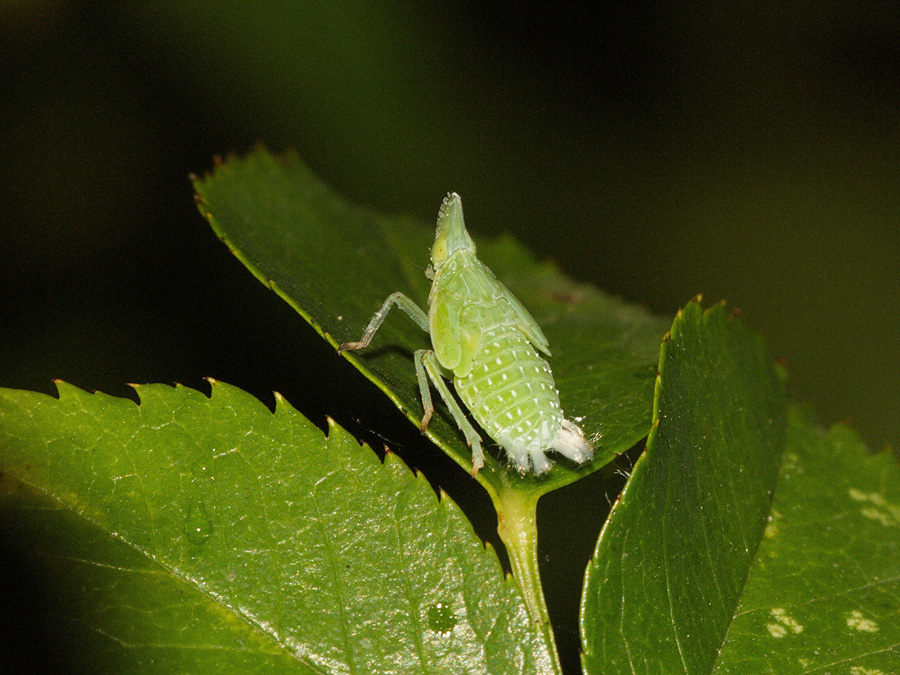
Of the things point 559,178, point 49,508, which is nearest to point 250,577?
point 49,508

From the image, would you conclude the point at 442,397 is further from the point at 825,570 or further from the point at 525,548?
the point at 825,570

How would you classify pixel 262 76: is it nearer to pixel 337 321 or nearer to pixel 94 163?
pixel 94 163

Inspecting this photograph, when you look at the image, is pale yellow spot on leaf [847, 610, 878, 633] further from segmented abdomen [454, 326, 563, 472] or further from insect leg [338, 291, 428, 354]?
insect leg [338, 291, 428, 354]

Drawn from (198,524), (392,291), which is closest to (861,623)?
(198,524)

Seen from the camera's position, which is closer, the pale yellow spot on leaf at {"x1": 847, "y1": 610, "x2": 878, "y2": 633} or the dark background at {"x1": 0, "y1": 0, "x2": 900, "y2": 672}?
the pale yellow spot on leaf at {"x1": 847, "y1": 610, "x2": 878, "y2": 633}

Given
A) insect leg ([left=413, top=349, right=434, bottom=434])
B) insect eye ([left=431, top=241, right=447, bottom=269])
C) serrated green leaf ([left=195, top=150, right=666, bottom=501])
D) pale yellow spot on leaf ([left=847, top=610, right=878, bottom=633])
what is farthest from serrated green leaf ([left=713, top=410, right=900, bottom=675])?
insect eye ([left=431, top=241, right=447, bottom=269])

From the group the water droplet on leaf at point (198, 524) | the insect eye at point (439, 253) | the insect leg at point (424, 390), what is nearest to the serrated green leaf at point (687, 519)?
the insect leg at point (424, 390)


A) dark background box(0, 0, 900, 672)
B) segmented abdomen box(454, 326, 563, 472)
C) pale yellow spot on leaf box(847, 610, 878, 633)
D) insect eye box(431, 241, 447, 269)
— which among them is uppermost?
dark background box(0, 0, 900, 672)

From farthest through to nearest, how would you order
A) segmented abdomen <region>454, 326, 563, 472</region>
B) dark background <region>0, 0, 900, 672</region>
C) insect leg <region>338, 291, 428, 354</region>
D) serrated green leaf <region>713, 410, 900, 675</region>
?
dark background <region>0, 0, 900, 672</region>
insect leg <region>338, 291, 428, 354</region>
segmented abdomen <region>454, 326, 563, 472</region>
serrated green leaf <region>713, 410, 900, 675</region>
